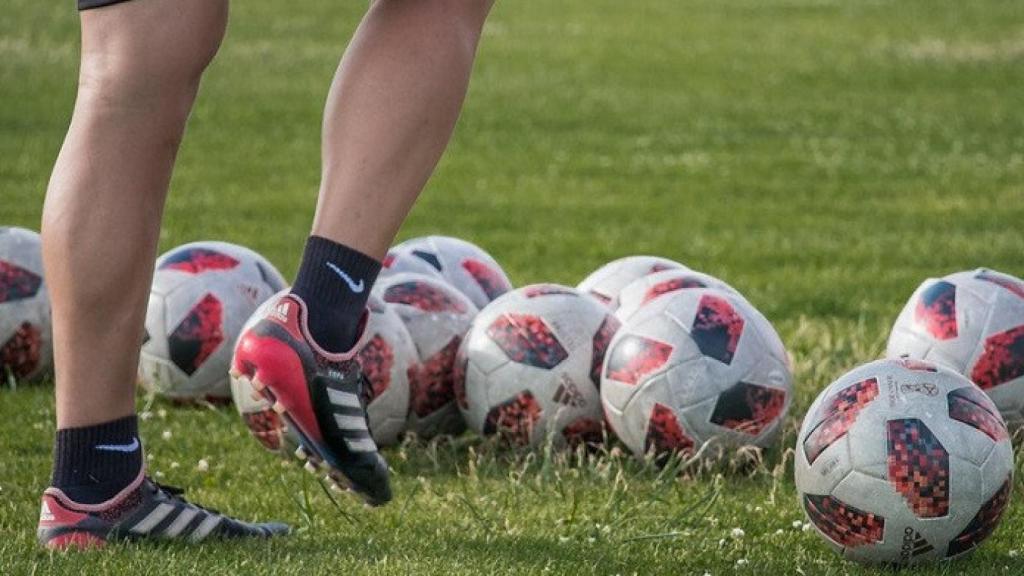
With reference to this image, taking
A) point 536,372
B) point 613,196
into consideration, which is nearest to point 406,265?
point 536,372

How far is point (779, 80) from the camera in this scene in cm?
2059

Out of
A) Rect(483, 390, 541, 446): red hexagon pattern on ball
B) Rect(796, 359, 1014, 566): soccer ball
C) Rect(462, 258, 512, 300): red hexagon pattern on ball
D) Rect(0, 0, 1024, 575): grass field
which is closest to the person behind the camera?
Rect(796, 359, 1014, 566): soccer ball

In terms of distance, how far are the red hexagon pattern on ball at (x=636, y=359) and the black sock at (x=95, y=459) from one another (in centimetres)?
197

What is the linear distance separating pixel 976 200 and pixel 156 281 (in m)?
7.30

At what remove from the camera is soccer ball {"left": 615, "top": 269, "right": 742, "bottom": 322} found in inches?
240

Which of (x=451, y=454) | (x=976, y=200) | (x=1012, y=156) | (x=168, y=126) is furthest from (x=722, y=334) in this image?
(x=1012, y=156)

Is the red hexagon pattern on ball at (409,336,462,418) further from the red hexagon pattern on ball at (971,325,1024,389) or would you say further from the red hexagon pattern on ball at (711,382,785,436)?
the red hexagon pattern on ball at (971,325,1024,389)

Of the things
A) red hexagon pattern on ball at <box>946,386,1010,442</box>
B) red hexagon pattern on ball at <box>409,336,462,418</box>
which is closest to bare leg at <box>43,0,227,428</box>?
red hexagon pattern on ball at <box>946,386,1010,442</box>

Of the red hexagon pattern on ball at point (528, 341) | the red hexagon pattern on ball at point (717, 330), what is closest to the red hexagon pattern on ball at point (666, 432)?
the red hexagon pattern on ball at point (717, 330)

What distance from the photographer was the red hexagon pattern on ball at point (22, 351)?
6895 millimetres

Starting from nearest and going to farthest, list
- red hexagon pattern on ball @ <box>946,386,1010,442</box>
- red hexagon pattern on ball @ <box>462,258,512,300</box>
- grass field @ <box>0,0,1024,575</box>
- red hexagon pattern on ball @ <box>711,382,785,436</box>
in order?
red hexagon pattern on ball @ <box>946,386,1010,442</box>
grass field @ <box>0,0,1024,575</box>
red hexagon pattern on ball @ <box>711,382,785,436</box>
red hexagon pattern on ball @ <box>462,258,512,300</box>

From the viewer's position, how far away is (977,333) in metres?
5.80

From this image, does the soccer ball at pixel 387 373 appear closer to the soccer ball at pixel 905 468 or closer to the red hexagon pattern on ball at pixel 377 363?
the red hexagon pattern on ball at pixel 377 363

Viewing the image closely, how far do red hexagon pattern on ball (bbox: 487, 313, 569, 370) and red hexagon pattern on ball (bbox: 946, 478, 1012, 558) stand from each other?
1873 millimetres
